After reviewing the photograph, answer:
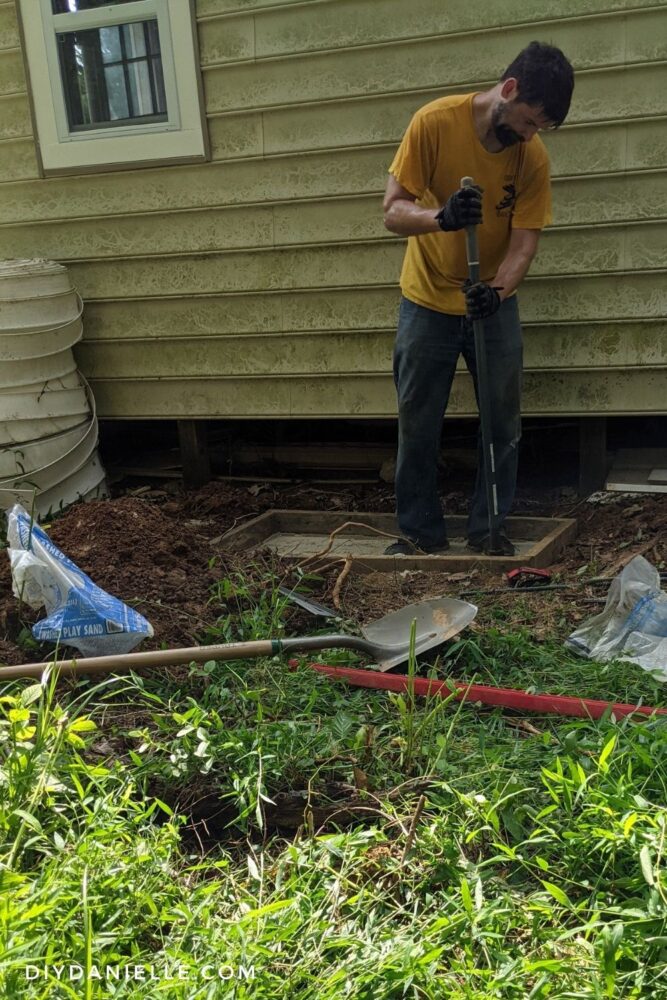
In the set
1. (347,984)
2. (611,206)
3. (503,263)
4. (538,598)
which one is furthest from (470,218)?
(347,984)

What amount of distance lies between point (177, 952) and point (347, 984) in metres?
0.32

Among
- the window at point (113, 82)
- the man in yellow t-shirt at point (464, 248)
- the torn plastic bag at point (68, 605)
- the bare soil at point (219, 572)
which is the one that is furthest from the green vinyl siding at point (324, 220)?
the torn plastic bag at point (68, 605)

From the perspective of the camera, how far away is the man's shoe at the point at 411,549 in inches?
166

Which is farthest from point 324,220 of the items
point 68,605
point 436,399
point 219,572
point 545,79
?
point 68,605

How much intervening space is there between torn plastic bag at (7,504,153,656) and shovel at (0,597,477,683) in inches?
4.2

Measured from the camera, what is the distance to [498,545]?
4102 mm

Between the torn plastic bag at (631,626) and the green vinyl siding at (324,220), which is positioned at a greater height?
the green vinyl siding at (324,220)

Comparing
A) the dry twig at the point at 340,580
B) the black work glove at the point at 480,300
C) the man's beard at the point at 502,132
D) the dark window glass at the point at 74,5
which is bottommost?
the dry twig at the point at 340,580

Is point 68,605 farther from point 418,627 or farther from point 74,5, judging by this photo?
point 74,5

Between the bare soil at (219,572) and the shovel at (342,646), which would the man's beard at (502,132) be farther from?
the shovel at (342,646)

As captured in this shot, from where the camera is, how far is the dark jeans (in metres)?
4.04

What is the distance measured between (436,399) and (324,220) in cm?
128

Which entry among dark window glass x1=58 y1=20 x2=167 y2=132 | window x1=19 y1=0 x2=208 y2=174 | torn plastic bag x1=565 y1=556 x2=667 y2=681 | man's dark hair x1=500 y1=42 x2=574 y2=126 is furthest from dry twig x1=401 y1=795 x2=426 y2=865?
dark window glass x1=58 y1=20 x2=167 y2=132

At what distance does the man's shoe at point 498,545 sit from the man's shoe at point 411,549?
0.13 metres
